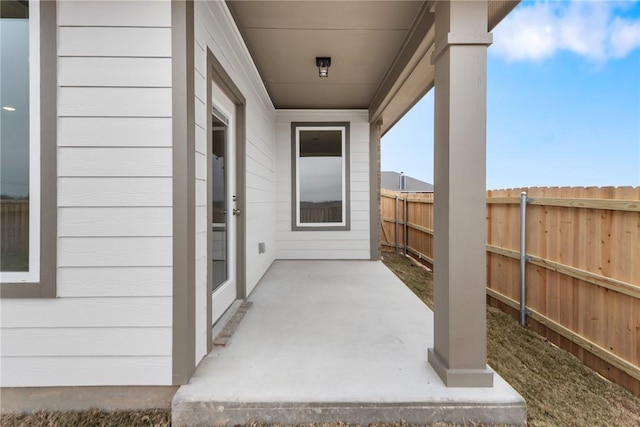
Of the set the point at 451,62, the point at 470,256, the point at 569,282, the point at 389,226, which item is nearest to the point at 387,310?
the point at 470,256

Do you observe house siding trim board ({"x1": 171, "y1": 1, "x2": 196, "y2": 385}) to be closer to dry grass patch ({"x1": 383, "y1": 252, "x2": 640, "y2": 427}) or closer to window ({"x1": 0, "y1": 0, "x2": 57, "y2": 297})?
window ({"x1": 0, "y1": 0, "x2": 57, "y2": 297})

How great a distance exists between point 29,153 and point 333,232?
13.8 feet

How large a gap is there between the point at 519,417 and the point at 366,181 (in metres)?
4.14

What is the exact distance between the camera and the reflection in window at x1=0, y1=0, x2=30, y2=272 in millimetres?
1745

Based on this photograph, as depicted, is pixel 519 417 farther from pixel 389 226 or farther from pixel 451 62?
pixel 389 226

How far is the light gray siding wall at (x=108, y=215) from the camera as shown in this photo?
5.77 feet

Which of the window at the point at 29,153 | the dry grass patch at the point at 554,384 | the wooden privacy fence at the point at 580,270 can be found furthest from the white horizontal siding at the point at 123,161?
the wooden privacy fence at the point at 580,270

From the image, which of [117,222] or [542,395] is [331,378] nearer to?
[542,395]

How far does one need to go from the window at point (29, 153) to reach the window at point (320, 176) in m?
3.83

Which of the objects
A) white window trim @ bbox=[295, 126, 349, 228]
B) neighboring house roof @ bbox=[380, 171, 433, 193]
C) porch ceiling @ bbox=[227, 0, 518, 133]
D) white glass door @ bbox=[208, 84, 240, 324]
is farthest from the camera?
neighboring house roof @ bbox=[380, 171, 433, 193]

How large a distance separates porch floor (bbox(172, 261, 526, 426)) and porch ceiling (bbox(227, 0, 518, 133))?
2.46 m

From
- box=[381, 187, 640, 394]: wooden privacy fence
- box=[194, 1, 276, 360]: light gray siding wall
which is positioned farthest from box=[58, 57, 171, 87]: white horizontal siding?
box=[381, 187, 640, 394]: wooden privacy fence

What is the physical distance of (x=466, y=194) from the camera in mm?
1800

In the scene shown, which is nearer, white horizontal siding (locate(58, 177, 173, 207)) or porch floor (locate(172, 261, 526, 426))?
porch floor (locate(172, 261, 526, 426))
